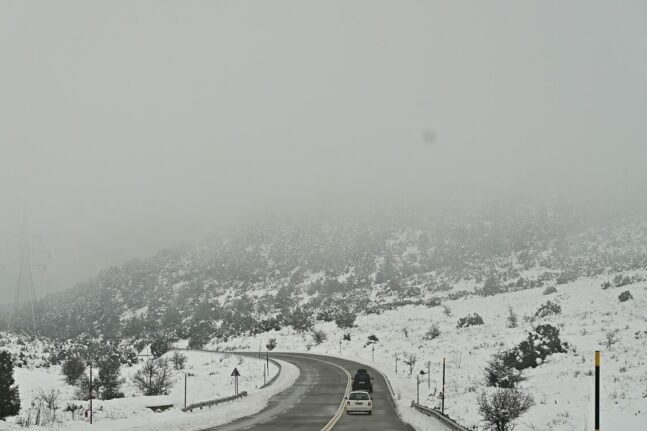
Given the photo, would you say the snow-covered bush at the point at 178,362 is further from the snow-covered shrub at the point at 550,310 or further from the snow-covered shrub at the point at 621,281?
the snow-covered shrub at the point at 621,281

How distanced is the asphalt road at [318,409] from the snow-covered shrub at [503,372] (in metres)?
6.23

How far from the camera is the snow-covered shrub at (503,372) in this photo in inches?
1283

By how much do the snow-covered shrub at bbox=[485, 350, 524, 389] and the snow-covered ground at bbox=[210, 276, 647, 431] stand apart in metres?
0.78

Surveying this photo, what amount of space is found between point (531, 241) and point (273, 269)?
281ft

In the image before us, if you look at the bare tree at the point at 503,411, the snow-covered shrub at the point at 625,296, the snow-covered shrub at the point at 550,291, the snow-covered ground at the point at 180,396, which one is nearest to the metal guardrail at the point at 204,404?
the snow-covered ground at the point at 180,396

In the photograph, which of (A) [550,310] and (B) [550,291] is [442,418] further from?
(B) [550,291]

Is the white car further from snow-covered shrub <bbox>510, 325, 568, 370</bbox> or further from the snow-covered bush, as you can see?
the snow-covered bush

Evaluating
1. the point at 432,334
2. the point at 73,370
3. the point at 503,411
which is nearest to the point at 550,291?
the point at 432,334

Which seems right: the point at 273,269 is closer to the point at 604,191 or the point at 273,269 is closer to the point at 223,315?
the point at 223,315

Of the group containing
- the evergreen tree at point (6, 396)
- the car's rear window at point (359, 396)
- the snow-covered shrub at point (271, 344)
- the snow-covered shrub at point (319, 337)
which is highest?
the evergreen tree at point (6, 396)

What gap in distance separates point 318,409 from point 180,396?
13.2m

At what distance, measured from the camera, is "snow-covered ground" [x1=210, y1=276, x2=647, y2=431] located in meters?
22.8

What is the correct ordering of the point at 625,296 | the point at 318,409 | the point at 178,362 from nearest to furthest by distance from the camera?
the point at 318,409
the point at 625,296
the point at 178,362

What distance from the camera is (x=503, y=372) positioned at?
34812 millimetres
